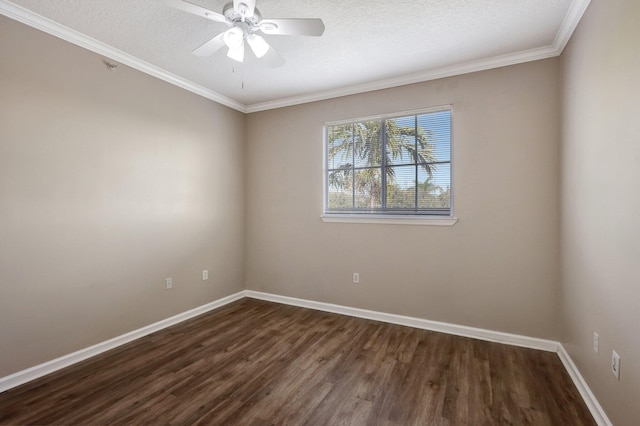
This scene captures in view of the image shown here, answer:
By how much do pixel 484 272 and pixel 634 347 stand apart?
4.93ft

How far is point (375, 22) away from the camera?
2.29 metres

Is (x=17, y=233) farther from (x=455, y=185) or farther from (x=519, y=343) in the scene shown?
(x=519, y=343)

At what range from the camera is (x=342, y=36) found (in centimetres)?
248

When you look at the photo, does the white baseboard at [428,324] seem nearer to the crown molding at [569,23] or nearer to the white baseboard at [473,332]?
the white baseboard at [473,332]

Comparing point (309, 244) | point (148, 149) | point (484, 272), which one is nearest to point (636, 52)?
point (484, 272)

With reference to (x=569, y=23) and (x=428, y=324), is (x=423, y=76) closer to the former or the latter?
(x=569, y=23)

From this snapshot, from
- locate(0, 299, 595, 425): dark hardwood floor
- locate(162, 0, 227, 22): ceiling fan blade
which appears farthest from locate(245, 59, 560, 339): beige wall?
locate(162, 0, 227, 22): ceiling fan blade

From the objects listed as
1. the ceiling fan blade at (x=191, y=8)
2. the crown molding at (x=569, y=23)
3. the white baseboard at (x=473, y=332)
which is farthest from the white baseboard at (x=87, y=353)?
the crown molding at (x=569, y=23)

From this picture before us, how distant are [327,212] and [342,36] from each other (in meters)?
2.01

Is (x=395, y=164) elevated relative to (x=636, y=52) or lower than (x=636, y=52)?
lower

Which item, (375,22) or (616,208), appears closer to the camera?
(616,208)

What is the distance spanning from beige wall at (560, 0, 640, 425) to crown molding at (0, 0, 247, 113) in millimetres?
3622

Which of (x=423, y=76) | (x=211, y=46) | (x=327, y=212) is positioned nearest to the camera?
(x=211, y=46)

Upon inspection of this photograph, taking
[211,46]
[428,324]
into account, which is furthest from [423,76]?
[428,324]
